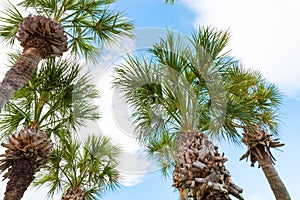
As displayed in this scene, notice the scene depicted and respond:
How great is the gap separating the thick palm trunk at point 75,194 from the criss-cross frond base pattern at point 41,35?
474cm

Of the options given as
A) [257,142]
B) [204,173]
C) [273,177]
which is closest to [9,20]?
[204,173]

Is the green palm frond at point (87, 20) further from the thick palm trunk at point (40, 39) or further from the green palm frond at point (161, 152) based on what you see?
the green palm frond at point (161, 152)

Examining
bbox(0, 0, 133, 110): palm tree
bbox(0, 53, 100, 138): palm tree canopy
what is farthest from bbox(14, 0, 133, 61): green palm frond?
bbox(0, 53, 100, 138): palm tree canopy

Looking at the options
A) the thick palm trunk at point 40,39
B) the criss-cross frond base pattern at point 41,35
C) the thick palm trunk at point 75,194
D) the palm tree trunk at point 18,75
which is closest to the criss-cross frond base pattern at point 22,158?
the palm tree trunk at point 18,75

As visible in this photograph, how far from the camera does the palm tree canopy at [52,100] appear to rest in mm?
6605

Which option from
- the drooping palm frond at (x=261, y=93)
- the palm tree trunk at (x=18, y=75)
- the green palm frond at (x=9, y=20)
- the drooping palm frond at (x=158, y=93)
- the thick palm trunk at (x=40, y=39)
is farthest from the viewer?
the drooping palm frond at (x=261, y=93)

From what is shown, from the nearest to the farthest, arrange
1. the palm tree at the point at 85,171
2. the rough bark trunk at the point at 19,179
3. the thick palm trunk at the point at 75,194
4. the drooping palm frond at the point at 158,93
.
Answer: the rough bark trunk at the point at 19,179 < the drooping palm frond at the point at 158,93 < the thick palm trunk at the point at 75,194 < the palm tree at the point at 85,171

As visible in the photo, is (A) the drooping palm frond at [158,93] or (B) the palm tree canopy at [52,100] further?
(B) the palm tree canopy at [52,100]

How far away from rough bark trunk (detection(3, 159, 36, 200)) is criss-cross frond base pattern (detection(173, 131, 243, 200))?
281 cm

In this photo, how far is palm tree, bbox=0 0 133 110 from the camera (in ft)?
17.0

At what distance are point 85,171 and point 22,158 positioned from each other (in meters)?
3.84

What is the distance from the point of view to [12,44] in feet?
22.9

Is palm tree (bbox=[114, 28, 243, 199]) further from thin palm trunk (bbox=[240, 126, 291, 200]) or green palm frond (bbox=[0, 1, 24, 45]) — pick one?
green palm frond (bbox=[0, 1, 24, 45])

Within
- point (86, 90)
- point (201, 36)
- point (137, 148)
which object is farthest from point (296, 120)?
point (86, 90)
